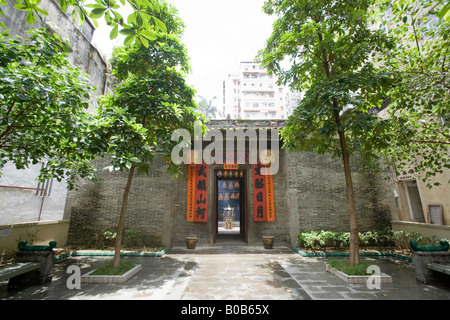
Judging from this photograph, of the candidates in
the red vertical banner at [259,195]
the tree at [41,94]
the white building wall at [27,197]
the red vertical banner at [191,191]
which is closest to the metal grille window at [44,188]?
the white building wall at [27,197]

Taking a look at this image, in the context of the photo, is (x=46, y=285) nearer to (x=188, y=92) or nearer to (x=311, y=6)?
(x=188, y=92)

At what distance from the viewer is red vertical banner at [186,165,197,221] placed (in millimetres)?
9195

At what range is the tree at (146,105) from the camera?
4.84 m

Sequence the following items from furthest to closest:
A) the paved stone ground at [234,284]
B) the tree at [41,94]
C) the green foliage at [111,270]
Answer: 1. the green foliage at [111,270]
2. the paved stone ground at [234,284]
3. the tree at [41,94]

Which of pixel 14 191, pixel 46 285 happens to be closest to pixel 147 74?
pixel 46 285

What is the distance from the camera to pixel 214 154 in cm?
972

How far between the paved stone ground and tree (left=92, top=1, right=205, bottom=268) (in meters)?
1.12

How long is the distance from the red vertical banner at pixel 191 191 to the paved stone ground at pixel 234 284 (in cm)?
Answer: 230

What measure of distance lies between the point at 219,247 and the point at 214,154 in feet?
12.7

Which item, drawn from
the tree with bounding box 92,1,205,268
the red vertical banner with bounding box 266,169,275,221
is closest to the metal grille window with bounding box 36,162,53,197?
the tree with bounding box 92,1,205,268

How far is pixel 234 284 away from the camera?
493 centimetres

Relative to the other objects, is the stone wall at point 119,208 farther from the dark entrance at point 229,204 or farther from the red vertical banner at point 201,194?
the dark entrance at point 229,204

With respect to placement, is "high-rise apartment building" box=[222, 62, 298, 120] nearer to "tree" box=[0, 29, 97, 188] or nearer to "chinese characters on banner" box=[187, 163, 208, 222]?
"chinese characters on banner" box=[187, 163, 208, 222]

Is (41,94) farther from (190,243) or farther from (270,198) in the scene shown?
(270,198)
